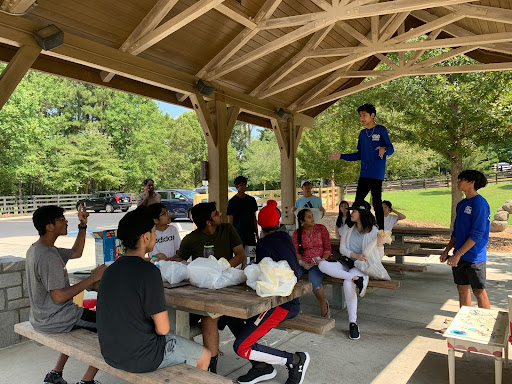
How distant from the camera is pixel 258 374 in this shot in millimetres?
3104

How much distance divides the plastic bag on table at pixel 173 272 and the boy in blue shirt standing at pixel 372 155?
248 cm

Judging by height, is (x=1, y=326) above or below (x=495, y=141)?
below

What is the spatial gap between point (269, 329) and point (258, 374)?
439 mm

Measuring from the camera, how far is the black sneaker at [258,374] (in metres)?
3.07

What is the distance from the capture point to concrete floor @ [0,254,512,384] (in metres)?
3.14

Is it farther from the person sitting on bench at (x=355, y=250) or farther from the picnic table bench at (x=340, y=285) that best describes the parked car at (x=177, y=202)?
the person sitting on bench at (x=355, y=250)

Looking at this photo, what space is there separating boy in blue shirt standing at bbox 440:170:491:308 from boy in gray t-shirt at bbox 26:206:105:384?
3140 millimetres

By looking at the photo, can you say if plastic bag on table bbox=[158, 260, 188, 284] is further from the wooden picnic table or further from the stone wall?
the stone wall

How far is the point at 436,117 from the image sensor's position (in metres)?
9.41

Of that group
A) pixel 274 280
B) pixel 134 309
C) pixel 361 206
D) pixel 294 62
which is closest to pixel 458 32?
pixel 294 62

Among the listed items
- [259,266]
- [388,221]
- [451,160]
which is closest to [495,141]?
[451,160]

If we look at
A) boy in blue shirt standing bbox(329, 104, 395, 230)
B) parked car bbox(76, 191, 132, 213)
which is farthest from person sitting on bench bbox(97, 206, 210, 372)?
parked car bbox(76, 191, 132, 213)

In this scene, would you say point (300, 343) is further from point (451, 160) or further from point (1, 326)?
point (451, 160)

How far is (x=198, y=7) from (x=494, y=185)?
101 feet
